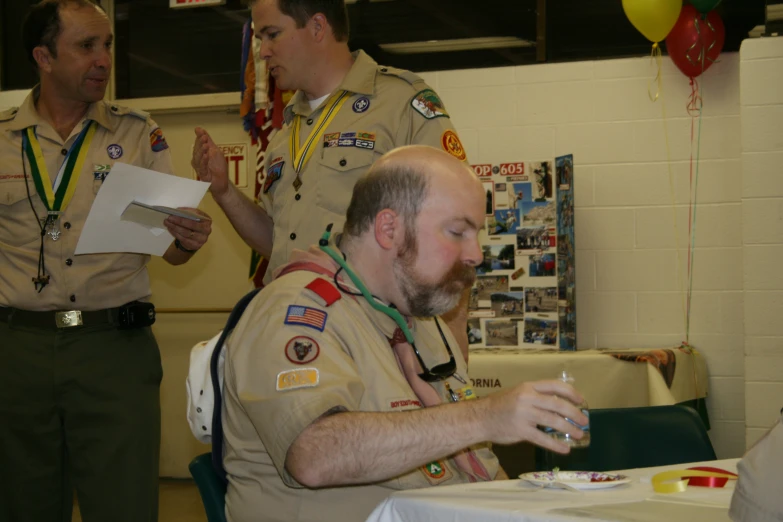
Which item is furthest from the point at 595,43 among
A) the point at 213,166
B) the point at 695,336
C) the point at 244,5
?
the point at 213,166

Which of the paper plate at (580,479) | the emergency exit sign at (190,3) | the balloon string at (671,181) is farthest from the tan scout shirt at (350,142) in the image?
the emergency exit sign at (190,3)

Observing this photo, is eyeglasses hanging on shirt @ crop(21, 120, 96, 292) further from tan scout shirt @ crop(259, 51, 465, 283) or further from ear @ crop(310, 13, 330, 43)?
ear @ crop(310, 13, 330, 43)

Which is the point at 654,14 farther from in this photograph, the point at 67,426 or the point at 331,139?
the point at 67,426

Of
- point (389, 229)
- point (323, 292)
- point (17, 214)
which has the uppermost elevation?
point (17, 214)

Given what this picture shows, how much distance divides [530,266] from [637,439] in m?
1.97

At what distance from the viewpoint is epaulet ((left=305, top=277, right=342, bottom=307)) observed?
1751mm

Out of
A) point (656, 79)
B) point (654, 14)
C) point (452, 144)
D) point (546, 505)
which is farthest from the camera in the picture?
point (656, 79)

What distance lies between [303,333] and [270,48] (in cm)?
123

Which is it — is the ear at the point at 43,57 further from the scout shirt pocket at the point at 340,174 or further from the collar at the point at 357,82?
the scout shirt pocket at the point at 340,174

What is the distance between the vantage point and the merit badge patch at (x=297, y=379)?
1580mm

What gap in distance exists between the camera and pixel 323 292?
5.77 feet

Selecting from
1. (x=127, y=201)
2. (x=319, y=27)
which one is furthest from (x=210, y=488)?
(x=319, y=27)

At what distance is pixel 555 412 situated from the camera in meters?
1.45

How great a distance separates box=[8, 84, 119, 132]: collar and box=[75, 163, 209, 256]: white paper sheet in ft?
1.55
